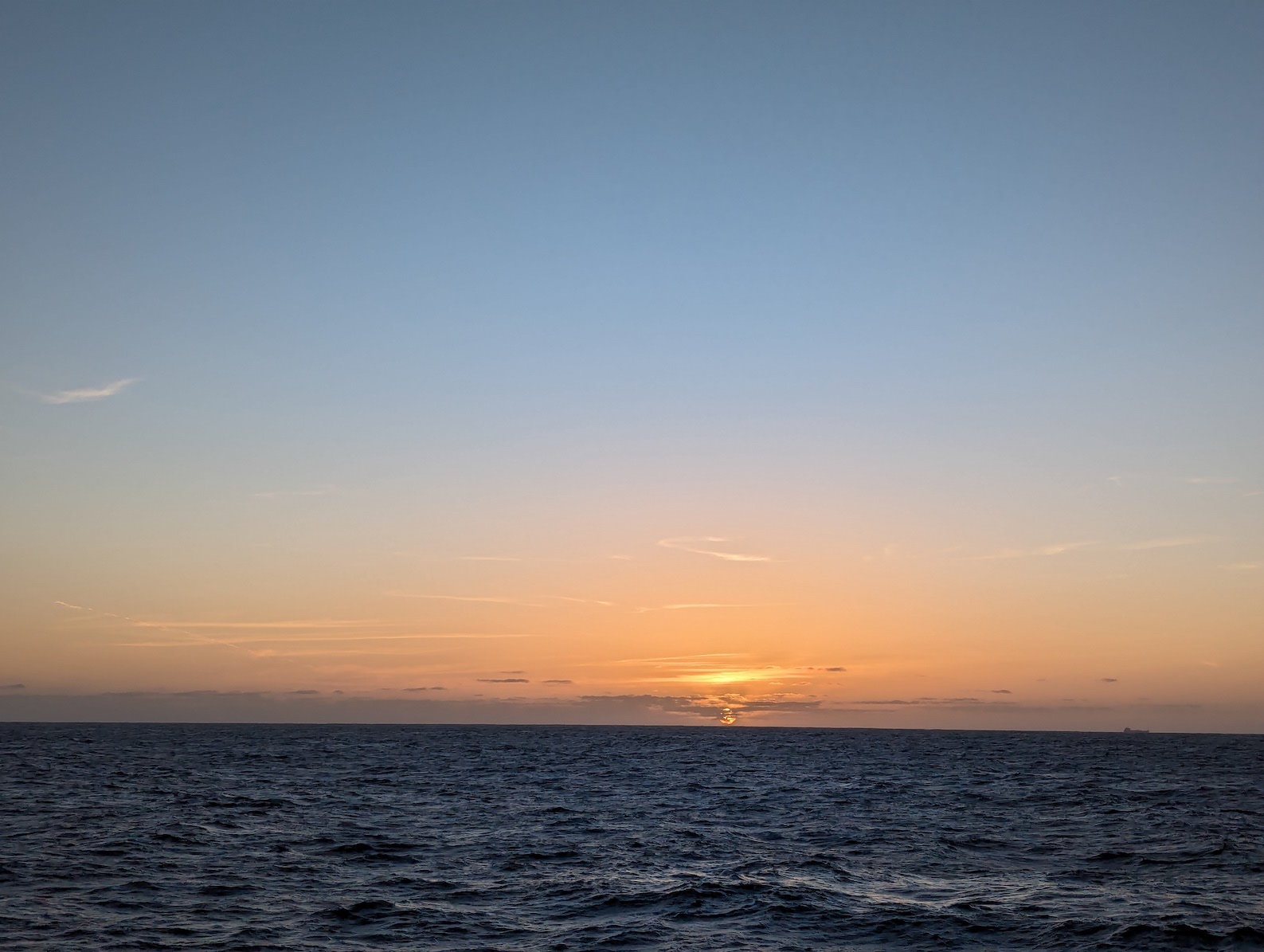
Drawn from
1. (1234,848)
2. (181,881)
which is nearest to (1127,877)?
(1234,848)

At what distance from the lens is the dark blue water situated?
24.5 meters

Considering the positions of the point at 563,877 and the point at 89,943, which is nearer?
the point at 89,943

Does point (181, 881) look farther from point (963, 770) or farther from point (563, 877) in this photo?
point (963, 770)

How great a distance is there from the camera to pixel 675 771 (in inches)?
3514

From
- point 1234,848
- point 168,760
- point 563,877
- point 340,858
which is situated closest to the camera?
point 563,877

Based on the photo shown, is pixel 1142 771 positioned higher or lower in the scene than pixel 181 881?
lower

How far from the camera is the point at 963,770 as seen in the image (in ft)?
305

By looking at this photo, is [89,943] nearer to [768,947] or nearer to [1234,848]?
[768,947]

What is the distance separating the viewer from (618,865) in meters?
34.5

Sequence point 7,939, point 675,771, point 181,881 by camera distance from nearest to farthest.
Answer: point 7,939, point 181,881, point 675,771

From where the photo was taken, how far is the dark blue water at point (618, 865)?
24.5m

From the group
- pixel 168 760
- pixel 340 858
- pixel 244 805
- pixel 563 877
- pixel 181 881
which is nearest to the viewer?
pixel 181 881

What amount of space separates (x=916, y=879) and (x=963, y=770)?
66587 mm

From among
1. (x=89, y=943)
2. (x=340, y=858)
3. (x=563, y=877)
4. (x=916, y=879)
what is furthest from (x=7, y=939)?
(x=916, y=879)
